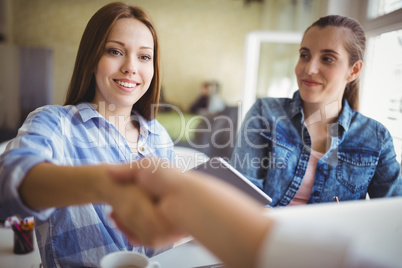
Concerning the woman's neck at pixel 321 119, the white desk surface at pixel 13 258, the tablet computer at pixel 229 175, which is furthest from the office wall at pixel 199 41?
the tablet computer at pixel 229 175

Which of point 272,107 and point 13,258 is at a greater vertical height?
point 272,107

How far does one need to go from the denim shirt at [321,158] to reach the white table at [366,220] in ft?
2.13

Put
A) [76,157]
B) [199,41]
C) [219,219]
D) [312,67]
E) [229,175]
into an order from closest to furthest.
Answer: [219,219] < [229,175] < [76,157] < [312,67] < [199,41]

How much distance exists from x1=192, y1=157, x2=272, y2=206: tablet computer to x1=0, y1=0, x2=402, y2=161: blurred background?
547mm

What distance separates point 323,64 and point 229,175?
20.0 inches

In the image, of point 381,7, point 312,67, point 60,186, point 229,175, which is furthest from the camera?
point 381,7

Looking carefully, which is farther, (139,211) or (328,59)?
(328,59)

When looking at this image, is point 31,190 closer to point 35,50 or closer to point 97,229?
point 97,229

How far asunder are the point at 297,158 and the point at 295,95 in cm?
23

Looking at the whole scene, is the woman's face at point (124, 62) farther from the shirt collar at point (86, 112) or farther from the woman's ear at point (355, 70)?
the woman's ear at point (355, 70)

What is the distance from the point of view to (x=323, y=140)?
1.02 meters

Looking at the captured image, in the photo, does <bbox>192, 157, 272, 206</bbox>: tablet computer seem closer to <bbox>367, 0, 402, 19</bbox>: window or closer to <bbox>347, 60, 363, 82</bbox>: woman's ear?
<bbox>347, 60, 363, 82</bbox>: woman's ear

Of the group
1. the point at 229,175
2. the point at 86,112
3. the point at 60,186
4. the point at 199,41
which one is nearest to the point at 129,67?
the point at 86,112

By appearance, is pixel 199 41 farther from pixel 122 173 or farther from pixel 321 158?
pixel 122 173
